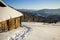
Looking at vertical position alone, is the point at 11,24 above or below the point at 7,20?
below

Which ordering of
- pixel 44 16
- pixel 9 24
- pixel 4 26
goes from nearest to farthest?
pixel 4 26, pixel 9 24, pixel 44 16

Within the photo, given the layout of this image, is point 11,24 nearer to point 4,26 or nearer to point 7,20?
point 7,20

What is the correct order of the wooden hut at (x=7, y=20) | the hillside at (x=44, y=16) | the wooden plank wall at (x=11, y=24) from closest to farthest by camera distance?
the wooden hut at (x=7, y=20) → the wooden plank wall at (x=11, y=24) → the hillside at (x=44, y=16)

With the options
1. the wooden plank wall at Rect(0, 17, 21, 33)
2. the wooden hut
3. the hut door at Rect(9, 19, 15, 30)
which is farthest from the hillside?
the hut door at Rect(9, 19, 15, 30)

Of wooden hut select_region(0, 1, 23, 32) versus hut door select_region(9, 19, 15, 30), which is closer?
wooden hut select_region(0, 1, 23, 32)

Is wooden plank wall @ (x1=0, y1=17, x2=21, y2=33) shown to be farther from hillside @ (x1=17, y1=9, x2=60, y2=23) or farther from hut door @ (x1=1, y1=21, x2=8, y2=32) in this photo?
hillside @ (x1=17, y1=9, x2=60, y2=23)

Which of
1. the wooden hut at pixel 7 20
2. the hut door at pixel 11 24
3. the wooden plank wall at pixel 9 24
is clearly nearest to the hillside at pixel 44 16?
the wooden plank wall at pixel 9 24

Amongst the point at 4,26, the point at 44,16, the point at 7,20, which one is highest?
the point at 7,20

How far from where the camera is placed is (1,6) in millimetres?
8766

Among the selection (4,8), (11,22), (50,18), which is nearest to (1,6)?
(4,8)

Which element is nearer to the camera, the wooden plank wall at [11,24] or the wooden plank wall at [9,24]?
the wooden plank wall at [9,24]

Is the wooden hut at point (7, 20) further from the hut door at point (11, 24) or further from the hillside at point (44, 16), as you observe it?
the hillside at point (44, 16)

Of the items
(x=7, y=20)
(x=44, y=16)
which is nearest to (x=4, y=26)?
(x=7, y=20)

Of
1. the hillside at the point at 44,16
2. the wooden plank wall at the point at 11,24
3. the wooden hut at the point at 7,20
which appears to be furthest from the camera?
the hillside at the point at 44,16
